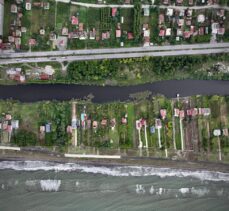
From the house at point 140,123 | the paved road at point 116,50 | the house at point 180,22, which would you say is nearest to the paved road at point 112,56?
the paved road at point 116,50

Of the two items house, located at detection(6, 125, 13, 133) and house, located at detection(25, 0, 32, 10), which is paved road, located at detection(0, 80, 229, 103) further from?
house, located at detection(25, 0, 32, 10)

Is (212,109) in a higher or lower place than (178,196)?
higher

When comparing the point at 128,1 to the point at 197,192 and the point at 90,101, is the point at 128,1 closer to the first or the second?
the point at 90,101

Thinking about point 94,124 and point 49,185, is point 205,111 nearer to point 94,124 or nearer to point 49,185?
point 94,124

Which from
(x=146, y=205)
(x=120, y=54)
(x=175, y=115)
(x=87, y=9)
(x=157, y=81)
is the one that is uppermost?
(x=87, y=9)

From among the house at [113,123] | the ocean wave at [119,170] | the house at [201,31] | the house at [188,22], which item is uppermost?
the house at [188,22]

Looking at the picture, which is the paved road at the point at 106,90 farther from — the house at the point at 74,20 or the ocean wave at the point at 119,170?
the ocean wave at the point at 119,170

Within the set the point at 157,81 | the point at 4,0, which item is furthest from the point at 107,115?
the point at 4,0
